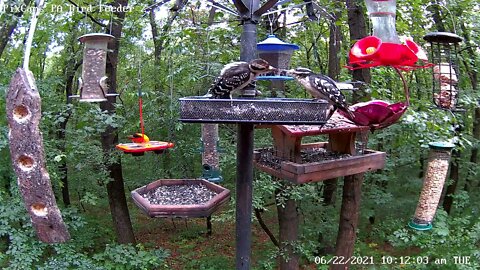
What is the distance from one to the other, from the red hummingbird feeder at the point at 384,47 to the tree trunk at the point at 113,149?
3.41m

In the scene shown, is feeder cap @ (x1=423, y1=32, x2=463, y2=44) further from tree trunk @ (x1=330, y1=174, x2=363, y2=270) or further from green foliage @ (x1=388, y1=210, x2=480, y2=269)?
green foliage @ (x1=388, y1=210, x2=480, y2=269)

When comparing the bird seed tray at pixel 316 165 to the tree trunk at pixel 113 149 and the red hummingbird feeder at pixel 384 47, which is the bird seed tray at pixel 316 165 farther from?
the tree trunk at pixel 113 149

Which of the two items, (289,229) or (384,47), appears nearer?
(384,47)

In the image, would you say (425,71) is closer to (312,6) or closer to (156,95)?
(156,95)

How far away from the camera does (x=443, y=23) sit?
6.00 metres

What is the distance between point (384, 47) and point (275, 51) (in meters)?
1.02

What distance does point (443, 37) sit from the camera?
289cm

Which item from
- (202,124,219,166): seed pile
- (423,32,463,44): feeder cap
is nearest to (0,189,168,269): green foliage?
(202,124,219,166): seed pile

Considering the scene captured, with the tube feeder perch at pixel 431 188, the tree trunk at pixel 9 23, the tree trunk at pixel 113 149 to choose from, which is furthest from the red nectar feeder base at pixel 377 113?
the tree trunk at pixel 9 23

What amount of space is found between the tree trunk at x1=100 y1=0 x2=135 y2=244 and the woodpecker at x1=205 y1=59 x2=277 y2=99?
350 cm

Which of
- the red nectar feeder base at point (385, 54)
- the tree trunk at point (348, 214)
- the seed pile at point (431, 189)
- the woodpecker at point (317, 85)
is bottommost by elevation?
the tree trunk at point (348, 214)

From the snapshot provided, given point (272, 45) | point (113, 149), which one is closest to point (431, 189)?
point (272, 45)

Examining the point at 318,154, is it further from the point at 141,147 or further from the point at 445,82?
the point at 141,147

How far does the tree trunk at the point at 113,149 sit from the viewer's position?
535cm
